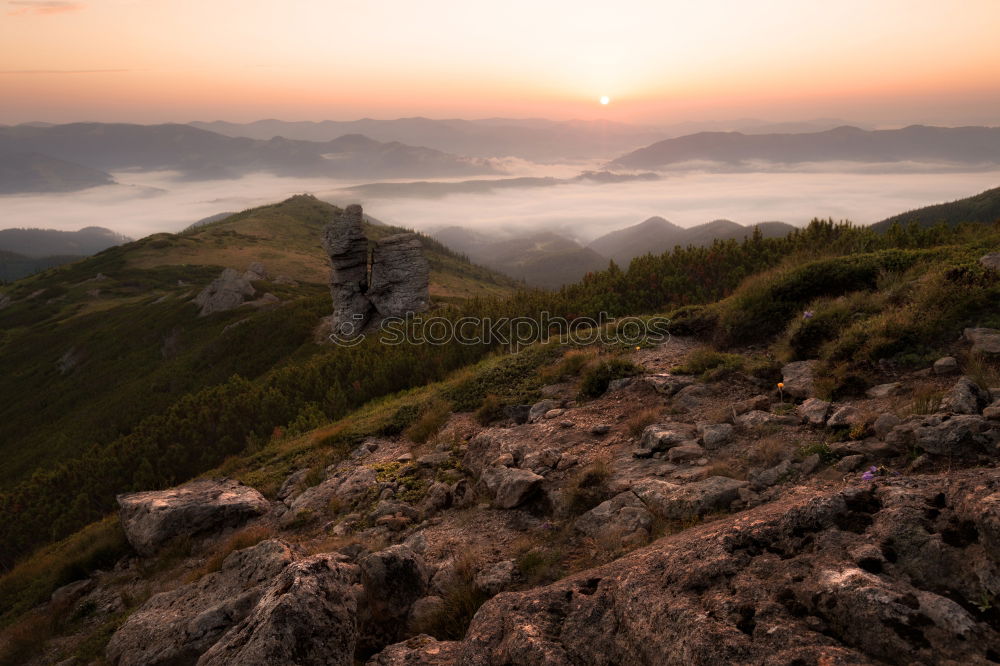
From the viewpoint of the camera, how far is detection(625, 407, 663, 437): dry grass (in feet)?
29.8

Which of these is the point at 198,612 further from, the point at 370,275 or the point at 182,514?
the point at 370,275

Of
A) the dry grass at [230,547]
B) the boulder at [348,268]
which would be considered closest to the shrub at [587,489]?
the dry grass at [230,547]

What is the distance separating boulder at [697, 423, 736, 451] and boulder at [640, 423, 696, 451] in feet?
0.91

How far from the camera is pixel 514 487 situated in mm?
8000

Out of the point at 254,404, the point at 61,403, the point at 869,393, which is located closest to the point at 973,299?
the point at 869,393

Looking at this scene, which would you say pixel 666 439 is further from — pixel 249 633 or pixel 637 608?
pixel 249 633

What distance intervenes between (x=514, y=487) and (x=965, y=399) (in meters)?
5.84

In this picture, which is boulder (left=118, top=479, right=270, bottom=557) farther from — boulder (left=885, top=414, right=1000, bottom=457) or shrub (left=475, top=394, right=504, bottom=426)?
boulder (left=885, top=414, right=1000, bottom=457)

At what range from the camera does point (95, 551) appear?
10922 mm

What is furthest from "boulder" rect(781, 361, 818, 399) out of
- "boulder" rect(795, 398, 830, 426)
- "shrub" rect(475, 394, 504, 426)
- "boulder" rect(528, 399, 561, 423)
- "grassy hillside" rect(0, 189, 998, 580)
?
"shrub" rect(475, 394, 504, 426)

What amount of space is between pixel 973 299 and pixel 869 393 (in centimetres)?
305

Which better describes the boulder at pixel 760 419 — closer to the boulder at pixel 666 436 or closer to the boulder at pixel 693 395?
the boulder at pixel 666 436

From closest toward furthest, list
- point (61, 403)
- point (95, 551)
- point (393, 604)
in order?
point (393, 604) → point (95, 551) → point (61, 403)

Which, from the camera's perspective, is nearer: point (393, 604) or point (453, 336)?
point (393, 604)
